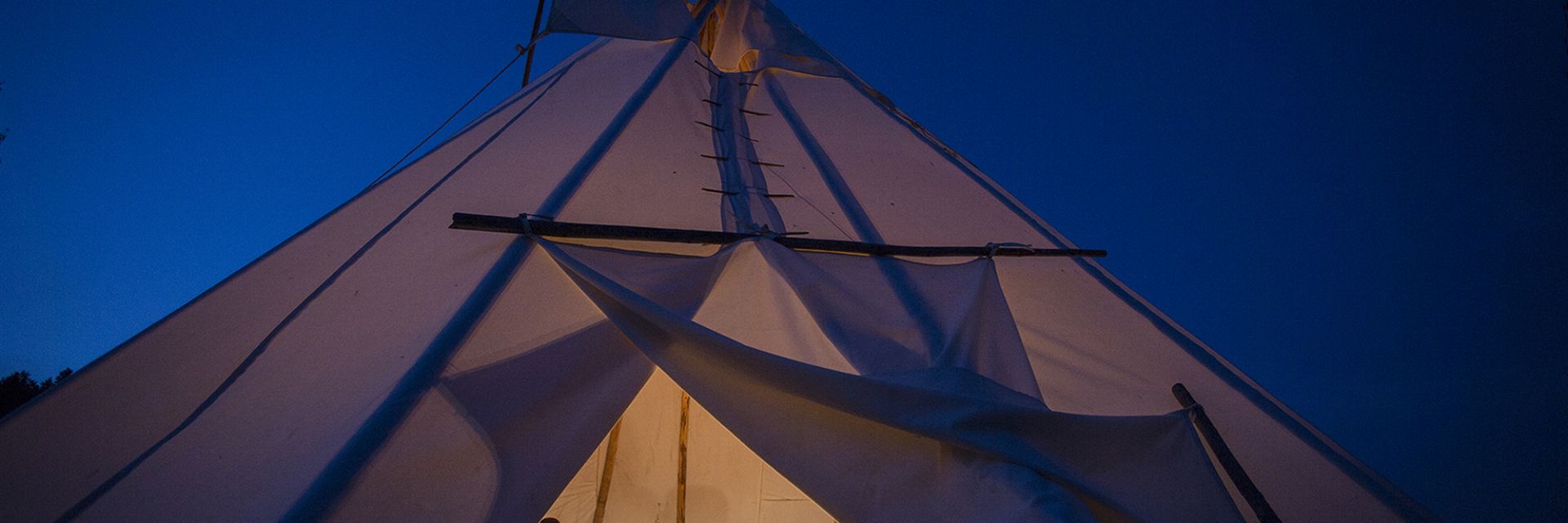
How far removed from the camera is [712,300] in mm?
1683

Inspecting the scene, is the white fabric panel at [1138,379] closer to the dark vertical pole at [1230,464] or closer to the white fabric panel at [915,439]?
the dark vertical pole at [1230,464]

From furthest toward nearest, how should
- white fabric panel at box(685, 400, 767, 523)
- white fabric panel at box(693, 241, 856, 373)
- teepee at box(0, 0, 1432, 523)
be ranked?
white fabric panel at box(685, 400, 767, 523)
white fabric panel at box(693, 241, 856, 373)
teepee at box(0, 0, 1432, 523)

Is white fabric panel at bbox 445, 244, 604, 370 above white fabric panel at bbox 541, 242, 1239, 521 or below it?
above

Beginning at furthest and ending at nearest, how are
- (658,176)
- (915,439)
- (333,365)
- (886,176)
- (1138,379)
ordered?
(886,176) → (658,176) → (1138,379) → (333,365) → (915,439)

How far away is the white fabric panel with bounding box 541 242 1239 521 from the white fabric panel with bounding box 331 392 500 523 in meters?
0.34

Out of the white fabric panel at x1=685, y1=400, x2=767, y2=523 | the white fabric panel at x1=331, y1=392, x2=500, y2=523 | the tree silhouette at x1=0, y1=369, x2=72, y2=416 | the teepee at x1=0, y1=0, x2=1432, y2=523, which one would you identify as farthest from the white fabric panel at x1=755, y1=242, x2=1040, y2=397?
the tree silhouette at x1=0, y1=369, x2=72, y2=416

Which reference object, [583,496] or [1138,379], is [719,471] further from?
[1138,379]

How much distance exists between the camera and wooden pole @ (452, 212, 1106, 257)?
4.63ft

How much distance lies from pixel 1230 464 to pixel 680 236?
4.67 ft

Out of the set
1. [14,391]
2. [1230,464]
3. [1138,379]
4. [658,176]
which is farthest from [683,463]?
[14,391]

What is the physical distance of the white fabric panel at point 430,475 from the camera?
1001 millimetres

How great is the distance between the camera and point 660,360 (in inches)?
49.2

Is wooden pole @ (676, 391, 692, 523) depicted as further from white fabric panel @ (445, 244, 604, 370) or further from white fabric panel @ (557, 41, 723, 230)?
white fabric panel @ (445, 244, 604, 370)

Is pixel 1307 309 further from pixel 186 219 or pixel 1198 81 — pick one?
pixel 186 219
